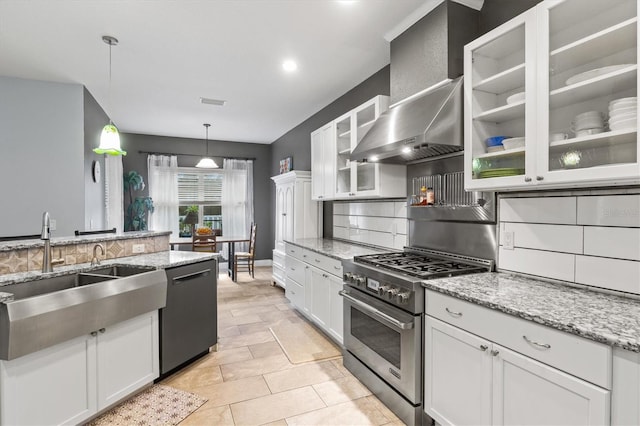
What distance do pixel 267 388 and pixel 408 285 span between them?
1.36 metres

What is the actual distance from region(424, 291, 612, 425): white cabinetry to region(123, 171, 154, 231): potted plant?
6111mm

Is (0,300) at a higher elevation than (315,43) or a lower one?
lower

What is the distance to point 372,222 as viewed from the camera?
143 inches

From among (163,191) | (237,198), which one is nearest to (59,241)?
(163,191)

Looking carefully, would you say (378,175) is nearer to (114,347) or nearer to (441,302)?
(441,302)

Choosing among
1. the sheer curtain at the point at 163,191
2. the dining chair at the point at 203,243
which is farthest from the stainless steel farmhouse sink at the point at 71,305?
the sheer curtain at the point at 163,191

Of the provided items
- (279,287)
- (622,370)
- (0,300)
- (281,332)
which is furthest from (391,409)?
(279,287)

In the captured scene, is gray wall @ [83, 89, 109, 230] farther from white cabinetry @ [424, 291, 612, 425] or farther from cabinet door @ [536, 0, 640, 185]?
cabinet door @ [536, 0, 640, 185]

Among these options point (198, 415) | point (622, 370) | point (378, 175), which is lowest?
point (198, 415)

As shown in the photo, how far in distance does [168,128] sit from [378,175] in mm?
4887

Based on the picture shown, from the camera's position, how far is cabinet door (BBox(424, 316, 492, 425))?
1632 mm

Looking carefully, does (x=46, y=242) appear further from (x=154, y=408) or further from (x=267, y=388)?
(x=267, y=388)

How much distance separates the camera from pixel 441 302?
1.88 meters

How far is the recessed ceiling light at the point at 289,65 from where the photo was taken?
3391 millimetres
